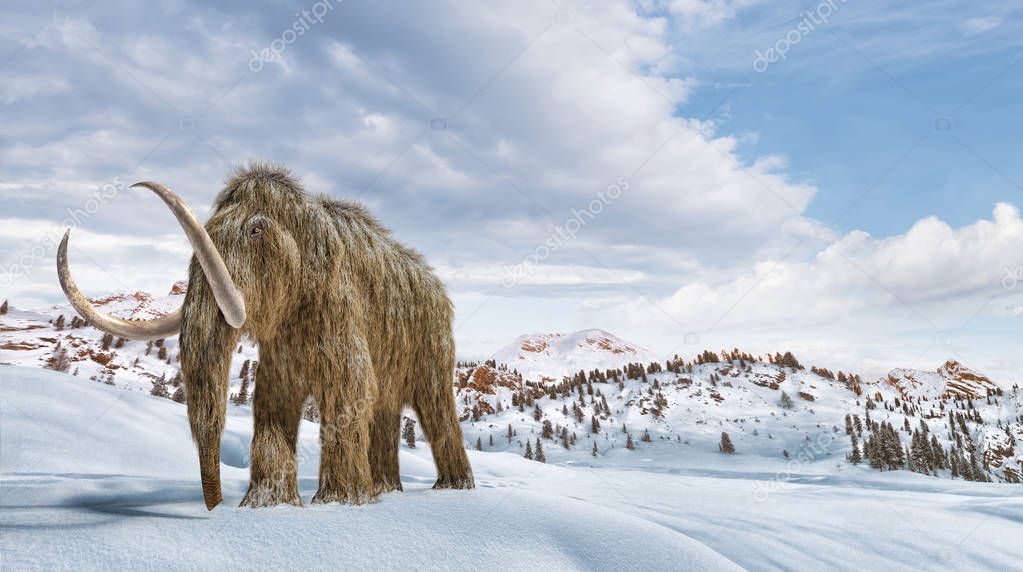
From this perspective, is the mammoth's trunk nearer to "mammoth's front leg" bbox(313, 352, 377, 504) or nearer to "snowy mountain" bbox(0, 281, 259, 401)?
"mammoth's front leg" bbox(313, 352, 377, 504)

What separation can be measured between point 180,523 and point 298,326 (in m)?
1.77

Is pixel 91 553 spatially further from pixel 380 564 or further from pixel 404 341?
pixel 404 341

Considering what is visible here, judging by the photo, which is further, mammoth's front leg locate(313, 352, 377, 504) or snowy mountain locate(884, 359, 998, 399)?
snowy mountain locate(884, 359, 998, 399)

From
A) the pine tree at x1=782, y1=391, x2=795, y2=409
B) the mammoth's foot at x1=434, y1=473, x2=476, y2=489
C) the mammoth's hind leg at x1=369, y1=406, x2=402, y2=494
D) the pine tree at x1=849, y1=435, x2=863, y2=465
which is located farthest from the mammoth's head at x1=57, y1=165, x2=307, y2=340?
the pine tree at x1=782, y1=391, x2=795, y2=409

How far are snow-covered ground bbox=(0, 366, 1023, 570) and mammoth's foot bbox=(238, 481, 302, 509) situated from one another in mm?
324

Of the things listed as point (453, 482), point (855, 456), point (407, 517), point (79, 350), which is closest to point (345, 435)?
point (407, 517)

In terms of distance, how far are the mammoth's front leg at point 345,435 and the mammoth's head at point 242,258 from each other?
28.8 inches

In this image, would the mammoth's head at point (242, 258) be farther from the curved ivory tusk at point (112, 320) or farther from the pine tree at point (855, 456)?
the pine tree at point (855, 456)

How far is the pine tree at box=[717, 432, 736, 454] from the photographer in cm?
→ 2066

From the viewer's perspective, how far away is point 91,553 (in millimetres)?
2494

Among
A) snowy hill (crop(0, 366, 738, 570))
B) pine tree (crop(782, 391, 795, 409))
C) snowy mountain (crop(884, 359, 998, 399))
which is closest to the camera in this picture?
snowy hill (crop(0, 366, 738, 570))

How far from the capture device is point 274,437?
173 inches

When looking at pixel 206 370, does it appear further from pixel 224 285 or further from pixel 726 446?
pixel 726 446

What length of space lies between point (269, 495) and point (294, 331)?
1.31 m
